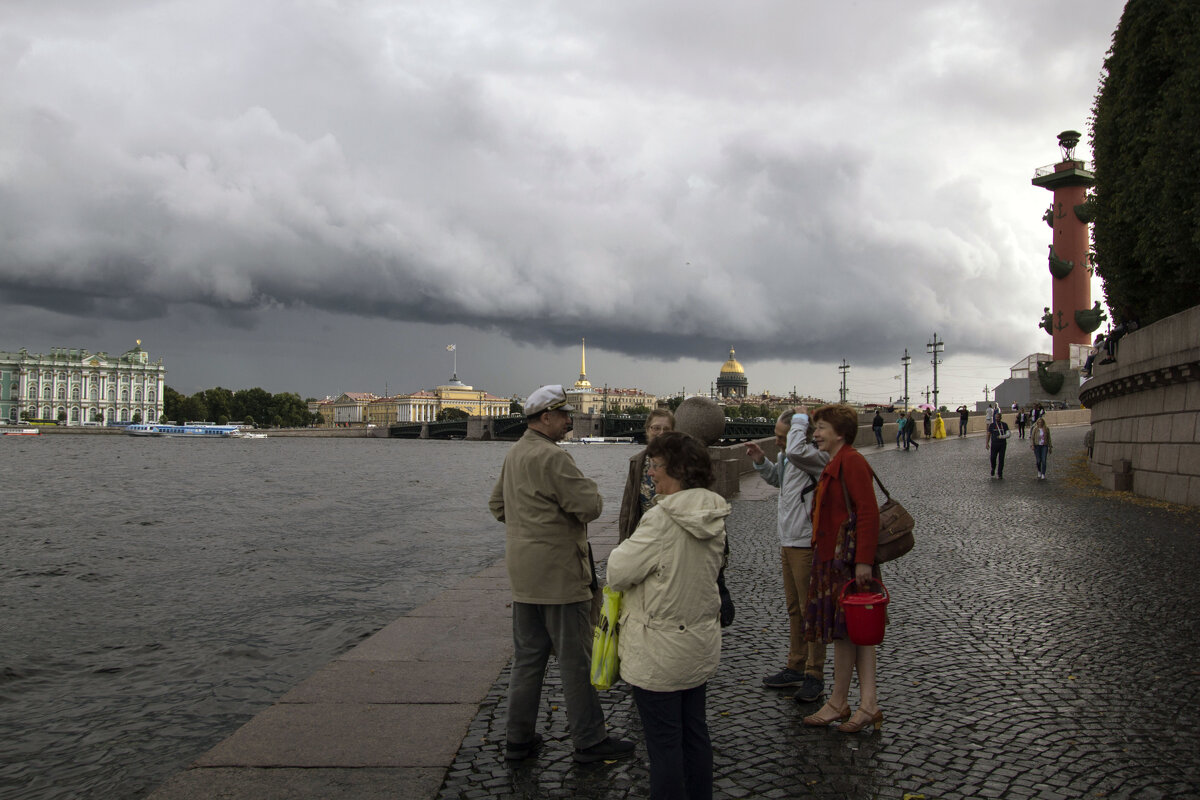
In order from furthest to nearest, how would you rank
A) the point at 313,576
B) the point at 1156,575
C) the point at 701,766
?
the point at 313,576
the point at 1156,575
the point at 701,766

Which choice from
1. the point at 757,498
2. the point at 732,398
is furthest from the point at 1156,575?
the point at 732,398

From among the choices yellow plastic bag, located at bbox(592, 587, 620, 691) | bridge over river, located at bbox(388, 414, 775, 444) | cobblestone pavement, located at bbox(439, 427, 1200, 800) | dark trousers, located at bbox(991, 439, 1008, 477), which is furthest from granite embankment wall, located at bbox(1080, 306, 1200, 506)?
bridge over river, located at bbox(388, 414, 775, 444)

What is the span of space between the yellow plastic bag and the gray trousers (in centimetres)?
62

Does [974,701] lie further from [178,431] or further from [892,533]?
[178,431]

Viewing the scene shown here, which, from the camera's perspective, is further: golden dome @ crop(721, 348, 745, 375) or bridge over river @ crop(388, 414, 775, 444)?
golden dome @ crop(721, 348, 745, 375)

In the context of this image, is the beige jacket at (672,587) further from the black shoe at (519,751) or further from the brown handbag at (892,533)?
the brown handbag at (892,533)

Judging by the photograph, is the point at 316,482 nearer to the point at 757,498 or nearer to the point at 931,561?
the point at 757,498

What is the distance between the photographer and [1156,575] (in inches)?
282

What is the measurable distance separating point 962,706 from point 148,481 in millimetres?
30688

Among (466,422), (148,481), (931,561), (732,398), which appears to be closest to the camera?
(931,561)

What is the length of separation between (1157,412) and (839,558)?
11.4 meters

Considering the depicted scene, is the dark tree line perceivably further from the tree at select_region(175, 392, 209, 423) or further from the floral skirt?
the floral skirt

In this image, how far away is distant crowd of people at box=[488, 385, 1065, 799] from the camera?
109 inches

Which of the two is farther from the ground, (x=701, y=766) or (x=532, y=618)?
(x=532, y=618)
